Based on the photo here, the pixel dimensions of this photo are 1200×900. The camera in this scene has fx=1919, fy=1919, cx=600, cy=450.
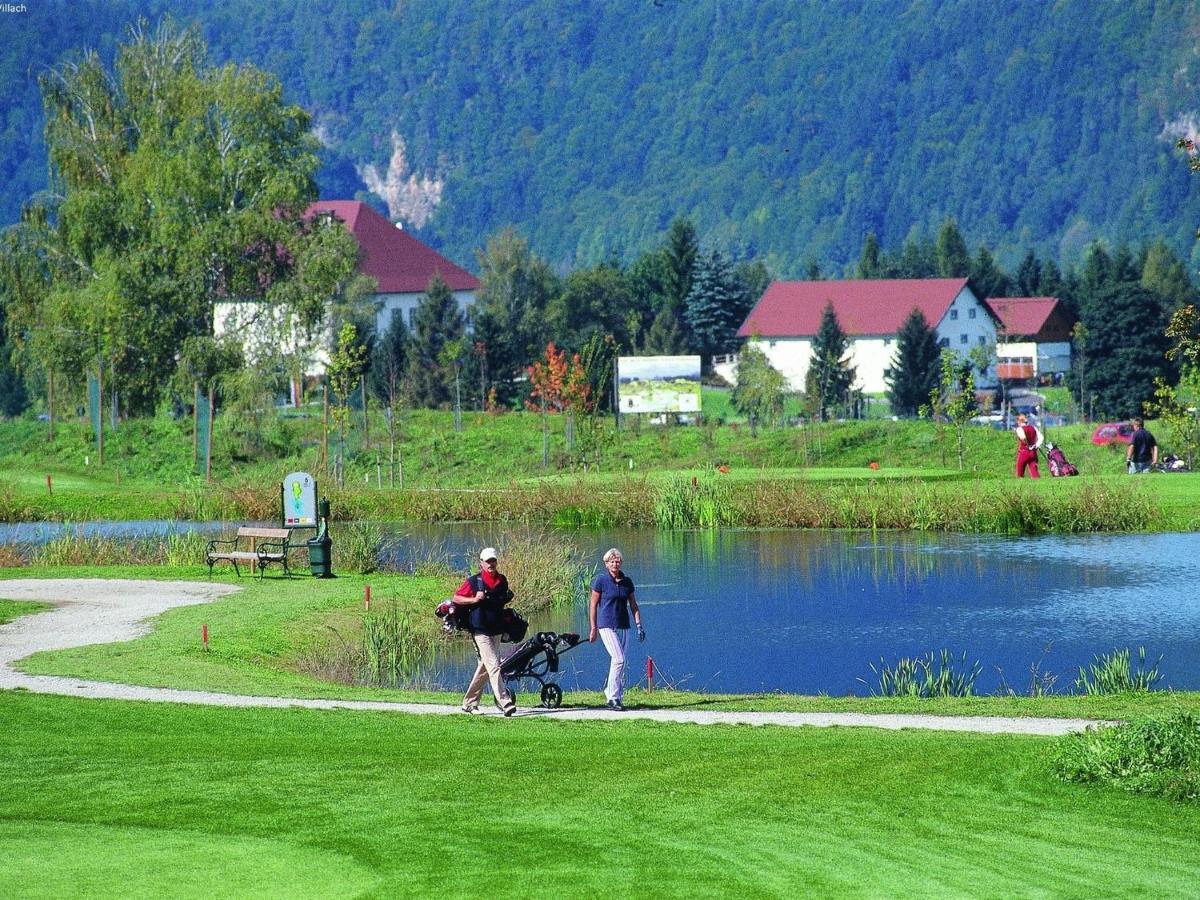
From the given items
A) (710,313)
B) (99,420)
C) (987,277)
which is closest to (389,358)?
(99,420)

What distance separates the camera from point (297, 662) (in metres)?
26.9

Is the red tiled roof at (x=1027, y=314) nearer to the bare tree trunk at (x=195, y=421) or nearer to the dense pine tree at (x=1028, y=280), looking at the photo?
the dense pine tree at (x=1028, y=280)

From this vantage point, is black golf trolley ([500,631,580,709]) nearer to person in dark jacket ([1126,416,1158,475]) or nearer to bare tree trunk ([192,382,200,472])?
person in dark jacket ([1126,416,1158,475])

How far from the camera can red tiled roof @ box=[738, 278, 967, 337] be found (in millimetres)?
126562

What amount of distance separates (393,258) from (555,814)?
12004 cm

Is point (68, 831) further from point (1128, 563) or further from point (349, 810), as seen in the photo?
point (1128, 563)

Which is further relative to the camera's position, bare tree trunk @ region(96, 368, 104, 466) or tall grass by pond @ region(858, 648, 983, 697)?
bare tree trunk @ region(96, 368, 104, 466)

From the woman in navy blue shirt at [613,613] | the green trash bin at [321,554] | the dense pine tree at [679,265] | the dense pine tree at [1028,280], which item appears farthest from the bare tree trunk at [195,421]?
the dense pine tree at [1028,280]

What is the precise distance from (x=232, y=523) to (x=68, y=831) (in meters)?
36.2

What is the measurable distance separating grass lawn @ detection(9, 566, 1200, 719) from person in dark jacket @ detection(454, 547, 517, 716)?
1.81 m

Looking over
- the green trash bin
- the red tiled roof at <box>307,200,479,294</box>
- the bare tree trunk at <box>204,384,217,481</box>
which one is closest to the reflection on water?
the green trash bin

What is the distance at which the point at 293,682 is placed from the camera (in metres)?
24.1

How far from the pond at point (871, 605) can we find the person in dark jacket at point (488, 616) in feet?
15.4

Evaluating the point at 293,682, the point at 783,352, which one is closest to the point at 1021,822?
the point at 293,682
